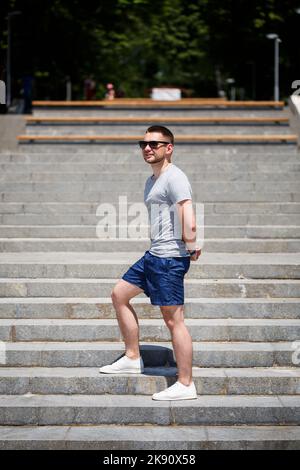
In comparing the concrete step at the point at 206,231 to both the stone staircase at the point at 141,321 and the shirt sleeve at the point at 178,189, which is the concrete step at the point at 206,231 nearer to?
the stone staircase at the point at 141,321

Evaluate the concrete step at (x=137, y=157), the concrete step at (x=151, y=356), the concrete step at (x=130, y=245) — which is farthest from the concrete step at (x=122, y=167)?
the concrete step at (x=151, y=356)

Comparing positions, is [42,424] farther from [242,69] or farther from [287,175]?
[242,69]

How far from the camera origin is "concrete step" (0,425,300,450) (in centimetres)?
580

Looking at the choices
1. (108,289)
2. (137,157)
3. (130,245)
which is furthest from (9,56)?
(108,289)

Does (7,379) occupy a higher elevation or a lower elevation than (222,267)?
lower

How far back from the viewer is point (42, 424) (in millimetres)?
6199

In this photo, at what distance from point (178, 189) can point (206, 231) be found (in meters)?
3.93

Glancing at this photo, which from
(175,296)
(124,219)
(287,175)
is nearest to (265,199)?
(287,175)

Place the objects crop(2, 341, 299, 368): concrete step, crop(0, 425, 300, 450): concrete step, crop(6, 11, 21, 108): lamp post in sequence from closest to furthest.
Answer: crop(0, 425, 300, 450): concrete step < crop(2, 341, 299, 368): concrete step < crop(6, 11, 21, 108): lamp post

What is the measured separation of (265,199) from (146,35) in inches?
1944

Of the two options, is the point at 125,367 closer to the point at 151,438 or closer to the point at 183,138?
the point at 151,438

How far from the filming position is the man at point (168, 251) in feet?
20.1

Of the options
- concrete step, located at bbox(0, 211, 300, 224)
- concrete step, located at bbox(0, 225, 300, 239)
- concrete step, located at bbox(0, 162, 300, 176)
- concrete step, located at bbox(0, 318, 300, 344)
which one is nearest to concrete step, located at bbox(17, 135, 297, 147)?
concrete step, located at bbox(0, 162, 300, 176)

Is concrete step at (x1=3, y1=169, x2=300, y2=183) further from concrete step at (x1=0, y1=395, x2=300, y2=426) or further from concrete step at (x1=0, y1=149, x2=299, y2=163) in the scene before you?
concrete step at (x1=0, y1=395, x2=300, y2=426)
